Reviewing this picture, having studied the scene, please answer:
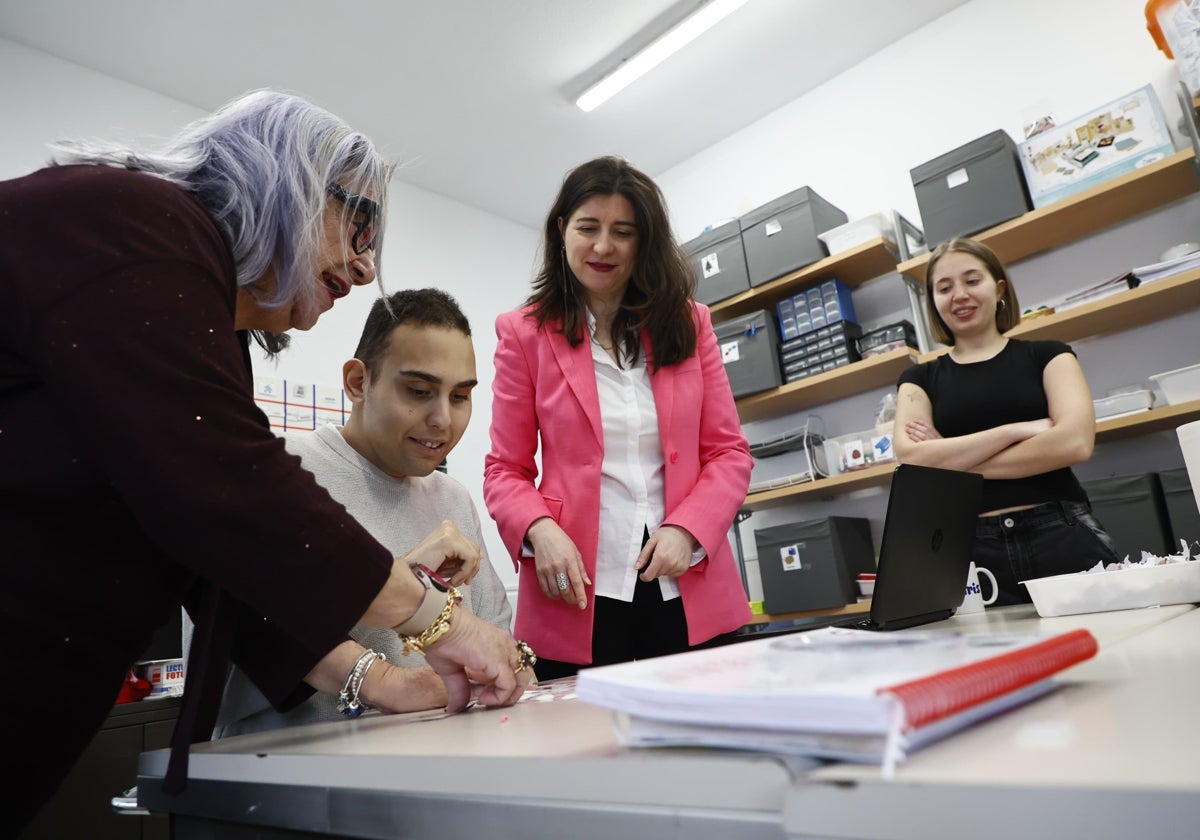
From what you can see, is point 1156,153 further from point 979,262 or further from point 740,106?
point 740,106

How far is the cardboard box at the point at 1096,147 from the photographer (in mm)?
2568

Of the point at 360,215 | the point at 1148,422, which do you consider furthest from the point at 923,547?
the point at 1148,422

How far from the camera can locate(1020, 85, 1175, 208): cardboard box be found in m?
2.57

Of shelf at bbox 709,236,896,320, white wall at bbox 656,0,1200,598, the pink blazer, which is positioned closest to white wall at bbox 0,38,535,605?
shelf at bbox 709,236,896,320

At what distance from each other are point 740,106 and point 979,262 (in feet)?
7.03

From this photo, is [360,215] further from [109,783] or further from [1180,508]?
[1180,508]

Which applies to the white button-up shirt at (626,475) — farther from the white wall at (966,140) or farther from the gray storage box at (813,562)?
the white wall at (966,140)

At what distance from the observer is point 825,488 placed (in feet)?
10.3

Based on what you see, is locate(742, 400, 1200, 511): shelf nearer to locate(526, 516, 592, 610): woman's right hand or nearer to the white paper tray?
the white paper tray

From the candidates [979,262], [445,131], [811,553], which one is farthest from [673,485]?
[445,131]

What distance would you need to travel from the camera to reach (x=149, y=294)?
605 millimetres

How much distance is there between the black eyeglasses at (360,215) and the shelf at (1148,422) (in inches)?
92.2

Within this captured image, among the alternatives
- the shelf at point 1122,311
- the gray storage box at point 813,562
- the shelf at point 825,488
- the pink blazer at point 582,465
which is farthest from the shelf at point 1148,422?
the pink blazer at point 582,465

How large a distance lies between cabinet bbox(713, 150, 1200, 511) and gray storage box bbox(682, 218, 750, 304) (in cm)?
6
